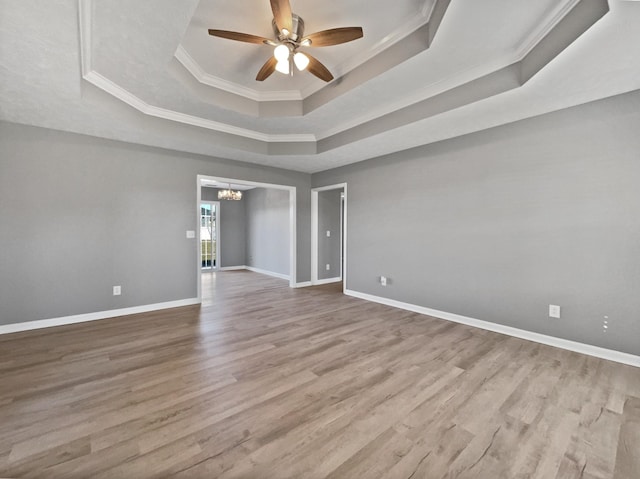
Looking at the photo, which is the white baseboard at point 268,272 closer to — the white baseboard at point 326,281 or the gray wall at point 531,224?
the white baseboard at point 326,281

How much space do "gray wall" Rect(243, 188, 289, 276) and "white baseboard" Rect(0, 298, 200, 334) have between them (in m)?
3.08

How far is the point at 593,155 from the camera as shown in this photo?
278cm

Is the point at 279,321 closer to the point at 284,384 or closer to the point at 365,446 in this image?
the point at 284,384

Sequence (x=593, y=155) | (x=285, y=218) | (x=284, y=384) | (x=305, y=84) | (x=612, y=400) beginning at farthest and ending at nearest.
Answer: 1. (x=285, y=218)
2. (x=305, y=84)
3. (x=593, y=155)
4. (x=284, y=384)
5. (x=612, y=400)

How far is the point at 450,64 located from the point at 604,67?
1.19 m

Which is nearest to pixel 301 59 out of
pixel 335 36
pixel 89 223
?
pixel 335 36

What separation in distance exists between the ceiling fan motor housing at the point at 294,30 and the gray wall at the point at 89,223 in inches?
118

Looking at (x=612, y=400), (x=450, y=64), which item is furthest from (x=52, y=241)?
(x=612, y=400)

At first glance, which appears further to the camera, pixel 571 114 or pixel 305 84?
pixel 305 84

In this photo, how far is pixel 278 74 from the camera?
3096 millimetres

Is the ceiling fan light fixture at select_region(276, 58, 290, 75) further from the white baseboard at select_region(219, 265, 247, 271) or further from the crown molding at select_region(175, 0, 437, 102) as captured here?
the white baseboard at select_region(219, 265, 247, 271)

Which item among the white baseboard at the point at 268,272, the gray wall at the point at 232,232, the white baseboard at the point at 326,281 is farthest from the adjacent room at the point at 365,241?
the gray wall at the point at 232,232

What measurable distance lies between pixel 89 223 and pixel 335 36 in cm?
399

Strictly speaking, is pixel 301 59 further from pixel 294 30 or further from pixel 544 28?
pixel 544 28
